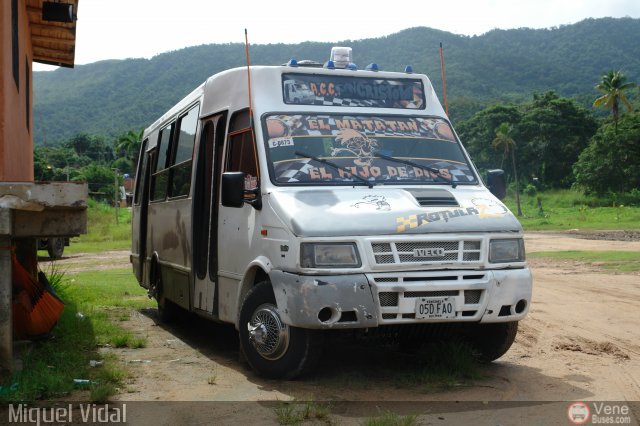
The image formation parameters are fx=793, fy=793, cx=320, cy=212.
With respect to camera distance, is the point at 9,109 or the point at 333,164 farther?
the point at 9,109

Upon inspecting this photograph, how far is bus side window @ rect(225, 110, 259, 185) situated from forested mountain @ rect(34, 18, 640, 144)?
110116 mm

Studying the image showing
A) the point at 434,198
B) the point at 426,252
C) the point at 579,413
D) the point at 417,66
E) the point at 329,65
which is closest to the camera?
the point at 579,413

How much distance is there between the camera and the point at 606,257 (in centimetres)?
1964

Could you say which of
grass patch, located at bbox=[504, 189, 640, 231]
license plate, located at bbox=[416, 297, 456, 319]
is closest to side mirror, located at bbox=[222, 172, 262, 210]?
license plate, located at bbox=[416, 297, 456, 319]

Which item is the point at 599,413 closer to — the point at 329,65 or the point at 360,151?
the point at 360,151

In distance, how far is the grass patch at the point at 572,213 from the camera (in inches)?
1650

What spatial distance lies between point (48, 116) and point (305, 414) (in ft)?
462

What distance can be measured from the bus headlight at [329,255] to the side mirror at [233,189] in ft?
3.01

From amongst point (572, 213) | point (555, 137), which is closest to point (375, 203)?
point (572, 213)

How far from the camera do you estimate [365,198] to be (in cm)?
657

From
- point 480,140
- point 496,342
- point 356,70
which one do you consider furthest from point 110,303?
point 480,140

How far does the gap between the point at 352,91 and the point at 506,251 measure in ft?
7.52

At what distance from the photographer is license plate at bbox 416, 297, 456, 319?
6086 mm

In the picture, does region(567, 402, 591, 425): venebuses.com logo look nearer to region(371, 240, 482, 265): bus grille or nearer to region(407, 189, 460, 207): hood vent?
region(371, 240, 482, 265): bus grille
